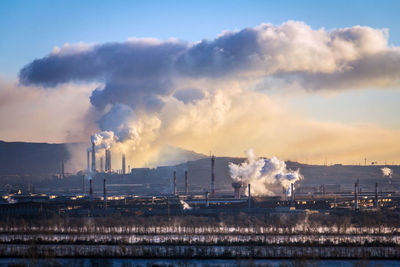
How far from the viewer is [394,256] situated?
5425 cm

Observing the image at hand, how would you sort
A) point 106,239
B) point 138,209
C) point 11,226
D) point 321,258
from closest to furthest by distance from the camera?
1. point 321,258
2. point 106,239
3. point 11,226
4. point 138,209

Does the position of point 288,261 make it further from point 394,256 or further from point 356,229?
point 356,229

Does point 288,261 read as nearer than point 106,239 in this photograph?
Yes

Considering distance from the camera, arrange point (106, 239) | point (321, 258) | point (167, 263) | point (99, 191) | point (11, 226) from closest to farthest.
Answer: point (167, 263), point (321, 258), point (106, 239), point (11, 226), point (99, 191)

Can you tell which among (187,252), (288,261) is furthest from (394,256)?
(187,252)

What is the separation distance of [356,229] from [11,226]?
42.1m

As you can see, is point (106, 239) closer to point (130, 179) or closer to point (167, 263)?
point (167, 263)

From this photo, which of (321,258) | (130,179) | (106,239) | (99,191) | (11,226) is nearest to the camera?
(321,258)

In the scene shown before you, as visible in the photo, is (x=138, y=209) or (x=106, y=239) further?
(x=138, y=209)

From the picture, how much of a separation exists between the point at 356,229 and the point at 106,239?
2995 cm

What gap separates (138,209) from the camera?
9750cm

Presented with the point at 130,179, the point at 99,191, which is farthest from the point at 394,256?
the point at 130,179

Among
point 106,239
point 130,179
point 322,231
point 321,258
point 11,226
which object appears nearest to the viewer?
point 321,258

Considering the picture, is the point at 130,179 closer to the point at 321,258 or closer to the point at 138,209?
the point at 138,209
